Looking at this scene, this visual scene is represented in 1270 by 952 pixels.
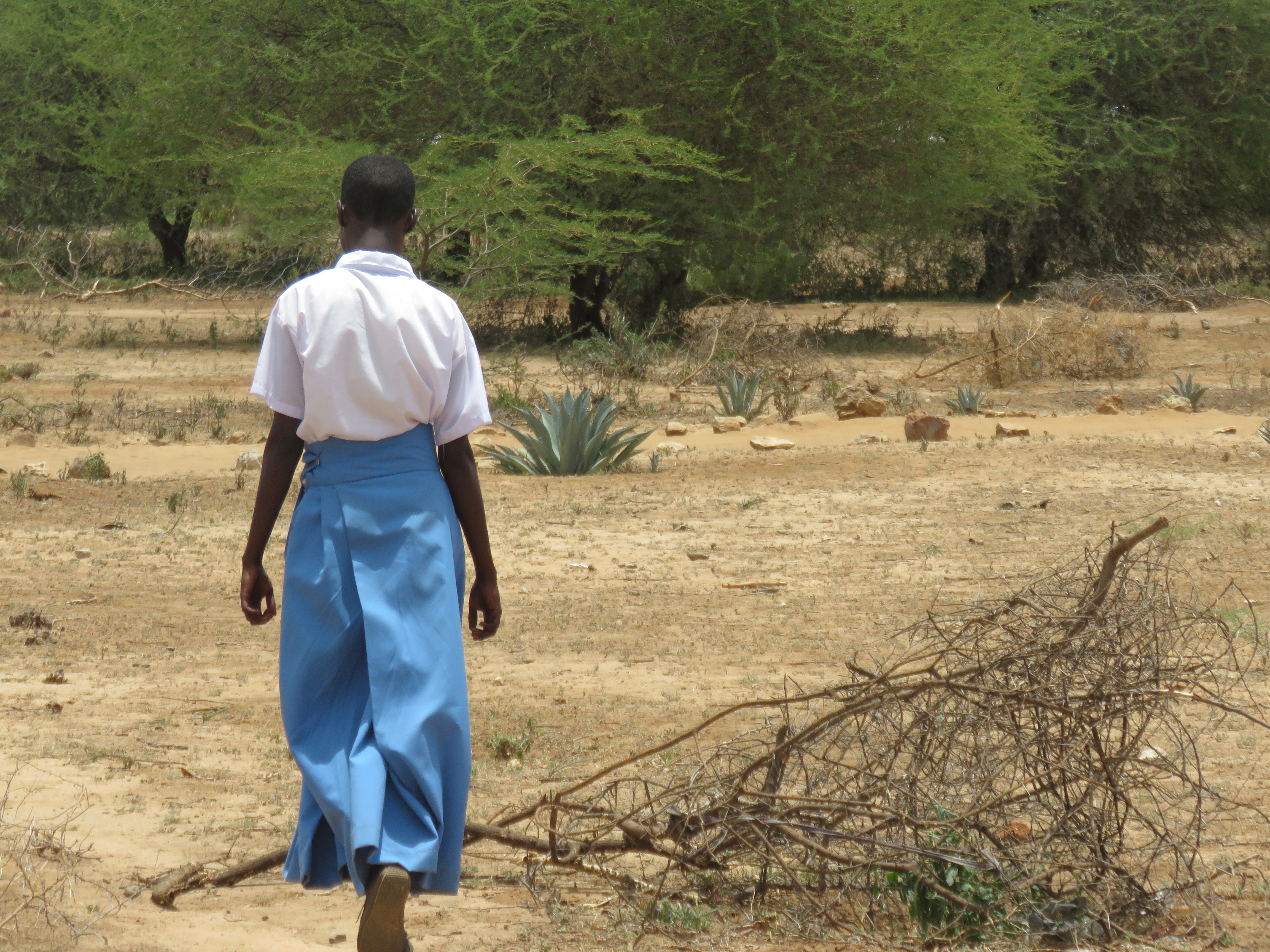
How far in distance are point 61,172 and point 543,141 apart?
15.5 meters

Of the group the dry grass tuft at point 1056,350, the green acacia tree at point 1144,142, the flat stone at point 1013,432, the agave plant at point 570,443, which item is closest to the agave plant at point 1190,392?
the dry grass tuft at point 1056,350

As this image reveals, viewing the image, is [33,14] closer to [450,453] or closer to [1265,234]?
[1265,234]

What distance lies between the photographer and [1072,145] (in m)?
23.3

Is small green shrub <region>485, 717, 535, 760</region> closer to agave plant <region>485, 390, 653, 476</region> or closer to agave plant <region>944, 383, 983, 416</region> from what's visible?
agave plant <region>485, 390, 653, 476</region>

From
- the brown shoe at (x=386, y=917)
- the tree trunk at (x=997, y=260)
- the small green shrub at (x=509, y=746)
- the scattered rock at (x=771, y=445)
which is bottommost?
the small green shrub at (x=509, y=746)

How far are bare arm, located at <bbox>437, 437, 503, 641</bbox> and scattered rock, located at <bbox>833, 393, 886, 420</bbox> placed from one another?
923cm

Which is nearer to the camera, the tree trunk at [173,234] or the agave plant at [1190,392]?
the agave plant at [1190,392]

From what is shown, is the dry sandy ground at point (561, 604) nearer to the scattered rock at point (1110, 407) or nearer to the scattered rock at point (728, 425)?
the scattered rock at point (728, 425)

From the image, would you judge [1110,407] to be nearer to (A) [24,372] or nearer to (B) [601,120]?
(B) [601,120]

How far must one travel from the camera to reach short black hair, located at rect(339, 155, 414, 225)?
8.55 ft

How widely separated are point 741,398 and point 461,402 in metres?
9.23

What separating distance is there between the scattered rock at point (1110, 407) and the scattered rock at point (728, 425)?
125 inches

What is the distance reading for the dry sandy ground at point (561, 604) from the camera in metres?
3.23

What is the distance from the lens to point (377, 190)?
2.61m
